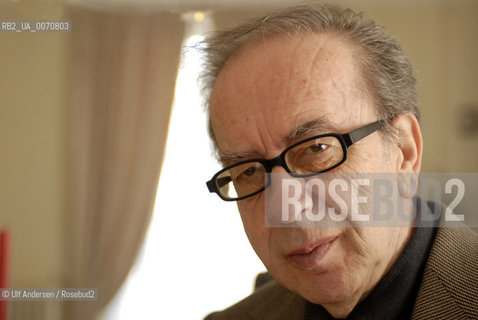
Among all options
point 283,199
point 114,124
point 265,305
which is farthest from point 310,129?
point 114,124

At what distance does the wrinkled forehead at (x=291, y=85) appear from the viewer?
0.77 meters

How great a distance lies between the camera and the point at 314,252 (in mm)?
750

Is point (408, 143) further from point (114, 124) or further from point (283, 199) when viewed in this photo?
point (114, 124)

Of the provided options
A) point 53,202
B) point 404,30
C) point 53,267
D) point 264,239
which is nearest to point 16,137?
point 53,202

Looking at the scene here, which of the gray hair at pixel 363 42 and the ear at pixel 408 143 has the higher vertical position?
the gray hair at pixel 363 42

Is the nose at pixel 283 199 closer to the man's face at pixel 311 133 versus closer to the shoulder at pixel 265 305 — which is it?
the man's face at pixel 311 133

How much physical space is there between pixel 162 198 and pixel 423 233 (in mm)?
2299

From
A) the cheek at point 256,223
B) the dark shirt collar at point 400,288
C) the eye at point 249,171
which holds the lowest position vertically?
the dark shirt collar at point 400,288

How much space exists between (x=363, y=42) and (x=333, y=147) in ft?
Result: 0.73

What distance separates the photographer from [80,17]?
9.71 ft

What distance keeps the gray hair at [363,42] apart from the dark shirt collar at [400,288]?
8.4 inches

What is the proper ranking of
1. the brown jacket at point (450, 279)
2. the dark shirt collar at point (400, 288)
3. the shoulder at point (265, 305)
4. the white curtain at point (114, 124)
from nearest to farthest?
the brown jacket at point (450, 279) < the dark shirt collar at point (400, 288) < the shoulder at point (265, 305) < the white curtain at point (114, 124)

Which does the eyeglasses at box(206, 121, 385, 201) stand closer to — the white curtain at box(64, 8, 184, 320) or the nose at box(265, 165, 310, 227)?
the nose at box(265, 165, 310, 227)

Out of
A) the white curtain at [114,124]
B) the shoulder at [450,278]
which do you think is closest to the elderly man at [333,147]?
the shoulder at [450,278]
